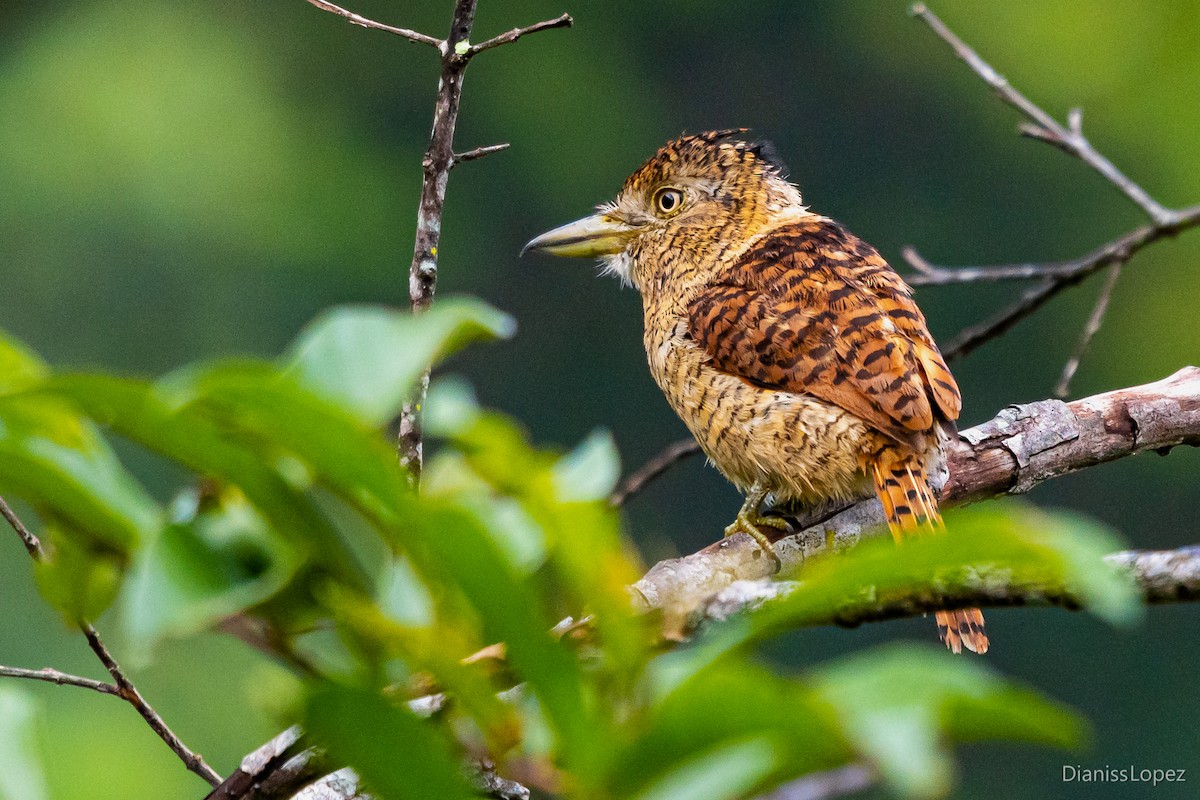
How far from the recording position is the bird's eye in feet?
12.4

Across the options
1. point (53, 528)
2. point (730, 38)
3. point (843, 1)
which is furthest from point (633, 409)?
point (53, 528)

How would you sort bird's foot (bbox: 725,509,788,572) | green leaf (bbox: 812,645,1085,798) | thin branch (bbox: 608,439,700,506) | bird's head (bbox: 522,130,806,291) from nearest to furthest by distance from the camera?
green leaf (bbox: 812,645,1085,798) < bird's foot (bbox: 725,509,788,572) < thin branch (bbox: 608,439,700,506) < bird's head (bbox: 522,130,806,291)

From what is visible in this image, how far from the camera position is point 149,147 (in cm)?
1223

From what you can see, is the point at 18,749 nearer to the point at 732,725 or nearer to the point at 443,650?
the point at 443,650

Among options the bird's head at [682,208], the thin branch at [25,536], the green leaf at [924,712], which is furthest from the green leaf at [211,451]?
the bird's head at [682,208]

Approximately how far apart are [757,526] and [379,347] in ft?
7.24

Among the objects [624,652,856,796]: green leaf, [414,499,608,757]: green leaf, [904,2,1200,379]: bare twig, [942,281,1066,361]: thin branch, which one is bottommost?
[942,281,1066,361]: thin branch

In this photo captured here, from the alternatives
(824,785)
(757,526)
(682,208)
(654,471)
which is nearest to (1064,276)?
(757,526)

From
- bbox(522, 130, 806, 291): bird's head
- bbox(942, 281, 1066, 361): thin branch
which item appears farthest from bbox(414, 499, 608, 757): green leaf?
bbox(522, 130, 806, 291): bird's head

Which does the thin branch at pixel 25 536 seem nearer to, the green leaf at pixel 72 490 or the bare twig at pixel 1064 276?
the green leaf at pixel 72 490

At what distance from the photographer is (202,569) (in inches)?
24.4

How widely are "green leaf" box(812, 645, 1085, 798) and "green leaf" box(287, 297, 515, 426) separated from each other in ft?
0.78

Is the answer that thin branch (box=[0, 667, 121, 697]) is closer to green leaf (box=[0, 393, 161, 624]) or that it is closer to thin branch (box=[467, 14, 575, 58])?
green leaf (box=[0, 393, 161, 624])

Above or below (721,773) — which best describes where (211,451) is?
above
